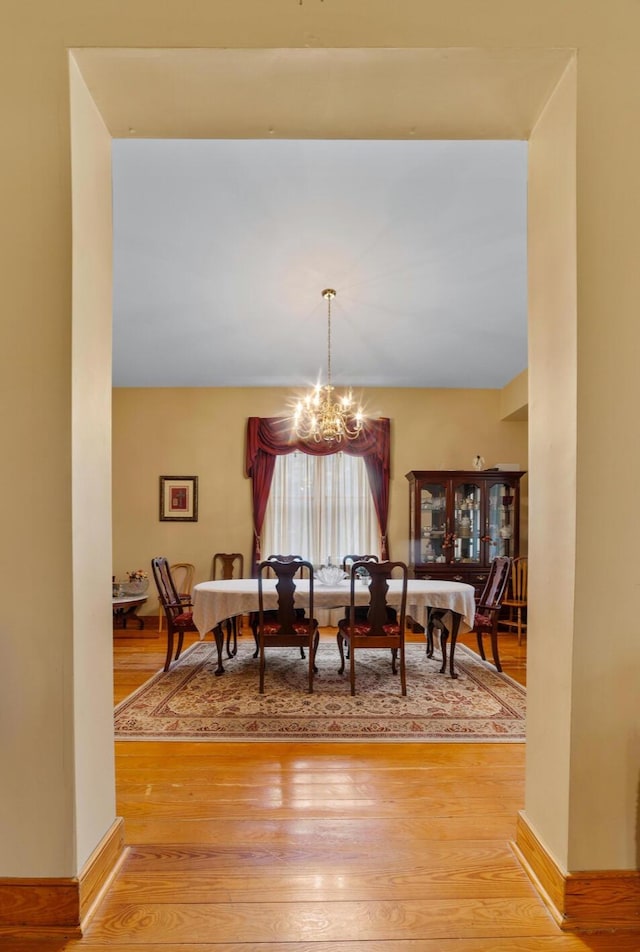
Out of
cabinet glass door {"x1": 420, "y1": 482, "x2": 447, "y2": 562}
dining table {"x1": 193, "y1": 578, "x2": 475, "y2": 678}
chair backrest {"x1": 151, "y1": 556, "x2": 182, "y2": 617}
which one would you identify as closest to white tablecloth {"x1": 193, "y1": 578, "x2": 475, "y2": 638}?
dining table {"x1": 193, "y1": 578, "x2": 475, "y2": 678}

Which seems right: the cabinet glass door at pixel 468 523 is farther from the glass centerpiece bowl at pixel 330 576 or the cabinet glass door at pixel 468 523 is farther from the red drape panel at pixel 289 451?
the glass centerpiece bowl at pixel 330 576

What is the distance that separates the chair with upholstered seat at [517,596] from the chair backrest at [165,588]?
3.35 meters

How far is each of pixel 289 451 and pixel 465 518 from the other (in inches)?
85.8

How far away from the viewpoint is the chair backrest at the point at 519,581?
5.32m

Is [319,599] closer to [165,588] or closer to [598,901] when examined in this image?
Answer: [165,588]

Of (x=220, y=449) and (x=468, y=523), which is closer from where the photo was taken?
(x=468, y=523)

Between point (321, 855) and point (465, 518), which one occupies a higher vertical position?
point (465, 518)

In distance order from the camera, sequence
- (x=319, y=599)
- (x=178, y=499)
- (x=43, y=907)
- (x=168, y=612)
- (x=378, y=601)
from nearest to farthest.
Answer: (x=43, y=907) < (x=378, y=601) < (x=319, y=599) < (x=168, y=612) < (x=178, y=499)

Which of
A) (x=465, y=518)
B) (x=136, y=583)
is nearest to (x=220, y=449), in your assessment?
(x=136, y=583)

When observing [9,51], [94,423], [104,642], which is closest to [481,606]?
[104,642]

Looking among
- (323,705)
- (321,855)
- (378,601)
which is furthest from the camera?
(378,601)

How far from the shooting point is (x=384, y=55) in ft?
4.66

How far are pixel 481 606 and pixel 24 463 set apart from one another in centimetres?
356

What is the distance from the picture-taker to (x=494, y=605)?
3844 millimetres
